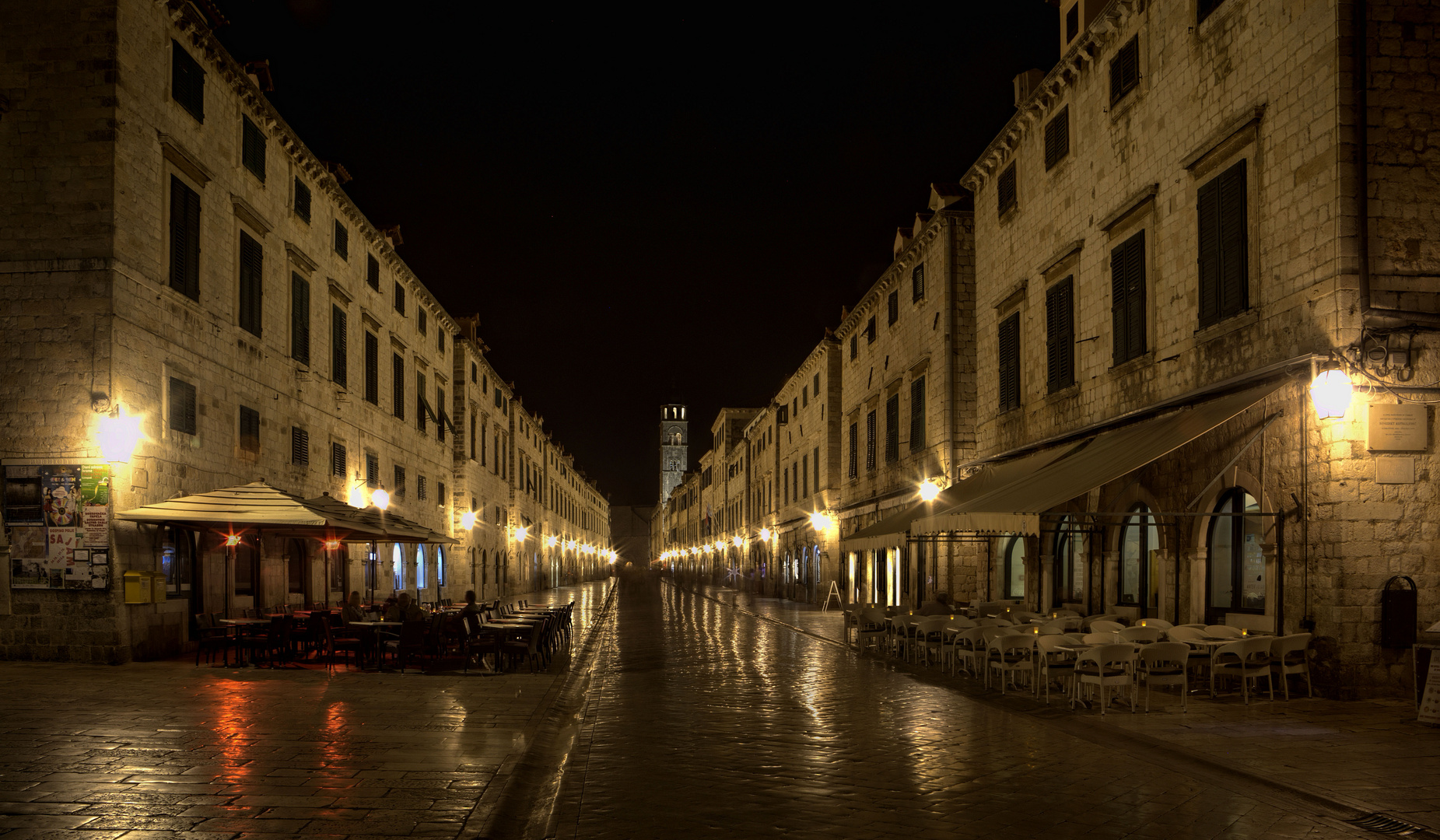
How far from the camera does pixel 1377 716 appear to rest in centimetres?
1058

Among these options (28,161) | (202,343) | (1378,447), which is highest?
(28,161)

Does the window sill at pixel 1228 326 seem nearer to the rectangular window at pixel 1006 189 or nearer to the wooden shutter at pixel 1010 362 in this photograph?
the wooden shutter at pixel 1010 362

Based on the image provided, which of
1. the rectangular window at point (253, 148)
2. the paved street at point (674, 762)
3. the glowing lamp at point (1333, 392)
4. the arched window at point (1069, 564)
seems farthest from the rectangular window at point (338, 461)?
the glowing lamp at point (1333, 392)

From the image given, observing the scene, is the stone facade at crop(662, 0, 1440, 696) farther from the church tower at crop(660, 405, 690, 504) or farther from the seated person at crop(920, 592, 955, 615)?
the church tower at crop(660, 405, 690, 504)

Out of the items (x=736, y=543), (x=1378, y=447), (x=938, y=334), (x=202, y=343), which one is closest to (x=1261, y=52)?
(x=1378, y=447)

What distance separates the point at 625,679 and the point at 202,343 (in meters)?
9.50

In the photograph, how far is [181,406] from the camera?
57.6 ft

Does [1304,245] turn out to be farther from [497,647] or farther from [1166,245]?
[497,647]

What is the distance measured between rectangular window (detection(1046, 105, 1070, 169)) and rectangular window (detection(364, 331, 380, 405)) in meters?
18.3

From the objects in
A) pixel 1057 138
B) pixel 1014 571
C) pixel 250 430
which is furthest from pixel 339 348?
pixel 1057 138

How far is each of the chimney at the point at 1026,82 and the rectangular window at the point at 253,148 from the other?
1546 centimetres

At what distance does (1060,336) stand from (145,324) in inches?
598

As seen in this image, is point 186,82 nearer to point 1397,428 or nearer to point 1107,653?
point 1107,653

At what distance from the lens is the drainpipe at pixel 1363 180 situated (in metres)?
11.7
